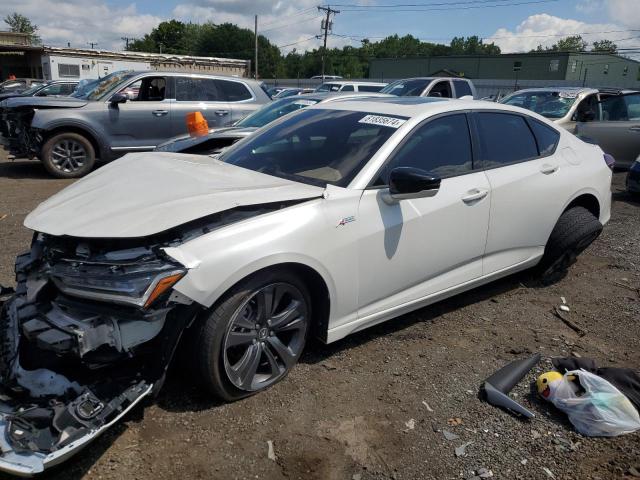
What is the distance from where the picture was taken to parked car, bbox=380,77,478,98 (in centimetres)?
1188

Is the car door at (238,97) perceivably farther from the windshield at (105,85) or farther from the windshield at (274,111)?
the windshield at (274,111)

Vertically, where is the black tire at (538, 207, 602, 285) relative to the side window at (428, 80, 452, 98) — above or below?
below

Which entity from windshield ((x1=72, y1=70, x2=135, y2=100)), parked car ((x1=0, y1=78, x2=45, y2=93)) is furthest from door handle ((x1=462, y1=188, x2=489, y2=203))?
parked car ((x1=0, y1=78, x2=45, y2=93))

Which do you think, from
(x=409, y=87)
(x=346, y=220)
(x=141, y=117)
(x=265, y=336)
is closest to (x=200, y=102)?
(x=141, y=117)

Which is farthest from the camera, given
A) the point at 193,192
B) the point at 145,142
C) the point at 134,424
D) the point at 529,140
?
the point at 145,142

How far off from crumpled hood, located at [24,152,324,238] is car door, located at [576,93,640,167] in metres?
8.11

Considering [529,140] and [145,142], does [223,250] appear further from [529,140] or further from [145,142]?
[145,142]

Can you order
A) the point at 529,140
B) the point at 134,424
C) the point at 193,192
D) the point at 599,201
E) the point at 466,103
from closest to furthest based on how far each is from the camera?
the point at 134,424, the point at 193,192, the point at 466,103, the point at 529,140, the point at 599,201

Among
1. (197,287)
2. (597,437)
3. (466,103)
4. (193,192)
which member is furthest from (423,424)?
(466,103)

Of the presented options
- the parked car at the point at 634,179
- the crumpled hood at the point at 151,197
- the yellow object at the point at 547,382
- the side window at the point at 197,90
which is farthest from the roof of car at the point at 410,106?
the side window at the point at 197,90

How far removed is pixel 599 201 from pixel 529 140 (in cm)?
106

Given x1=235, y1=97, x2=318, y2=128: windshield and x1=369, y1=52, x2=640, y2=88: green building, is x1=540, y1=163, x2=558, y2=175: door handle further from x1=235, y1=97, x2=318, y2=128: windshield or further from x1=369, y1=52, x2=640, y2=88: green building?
x1=369, y1=52, x2=640, y2=88: green building

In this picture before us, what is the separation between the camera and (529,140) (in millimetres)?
4398

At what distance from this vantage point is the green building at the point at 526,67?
52969 mm
